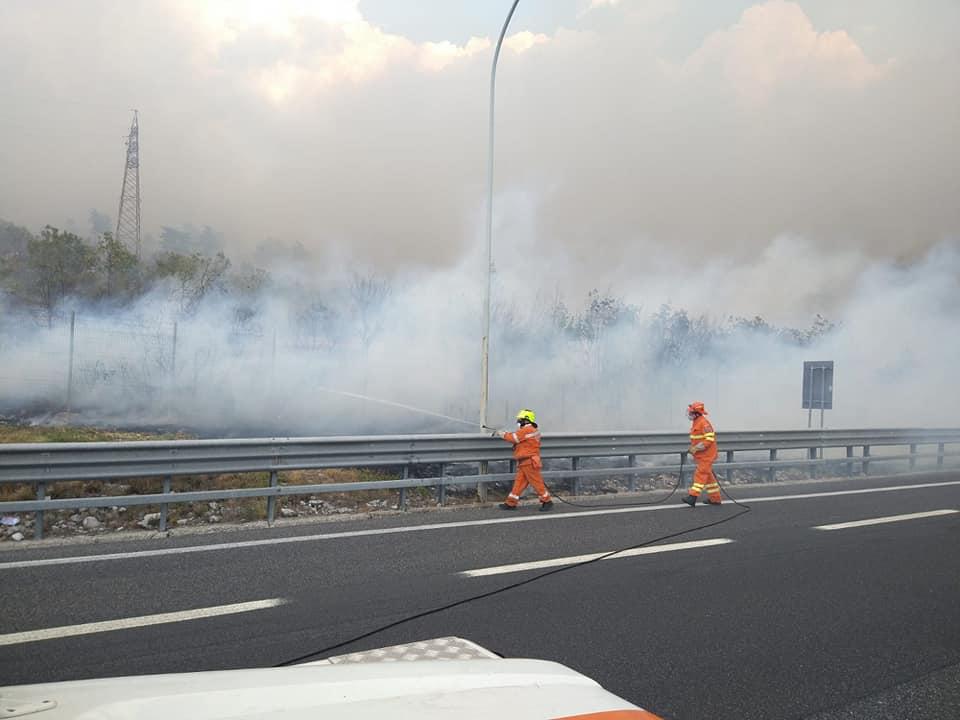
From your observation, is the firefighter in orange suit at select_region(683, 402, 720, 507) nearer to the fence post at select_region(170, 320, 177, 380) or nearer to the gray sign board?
the gray sign board

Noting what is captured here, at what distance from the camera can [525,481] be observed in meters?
10.6

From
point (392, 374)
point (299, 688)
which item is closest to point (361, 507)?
point (299, 688)

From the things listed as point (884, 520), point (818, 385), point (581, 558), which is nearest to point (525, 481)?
point (581, 558)

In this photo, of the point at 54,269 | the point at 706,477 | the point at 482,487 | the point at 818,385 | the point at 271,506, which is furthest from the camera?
the point at 54,269

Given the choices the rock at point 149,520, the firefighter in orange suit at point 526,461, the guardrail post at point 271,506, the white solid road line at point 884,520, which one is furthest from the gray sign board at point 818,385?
the rock at point 149,520

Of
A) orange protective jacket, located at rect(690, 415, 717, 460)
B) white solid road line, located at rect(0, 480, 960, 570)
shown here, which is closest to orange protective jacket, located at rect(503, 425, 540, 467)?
white solid road line, located at rect(0, 480, 960, 570)

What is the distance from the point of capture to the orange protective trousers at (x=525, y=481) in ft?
34.6

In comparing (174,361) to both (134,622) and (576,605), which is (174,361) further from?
(576,605)

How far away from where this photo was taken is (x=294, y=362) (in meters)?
24.8

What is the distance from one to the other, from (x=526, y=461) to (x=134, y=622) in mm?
6228

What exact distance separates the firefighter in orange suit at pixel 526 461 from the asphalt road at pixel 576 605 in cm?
110

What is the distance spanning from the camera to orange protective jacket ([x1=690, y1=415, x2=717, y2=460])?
11.5 metres

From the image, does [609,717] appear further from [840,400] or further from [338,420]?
[840,400]

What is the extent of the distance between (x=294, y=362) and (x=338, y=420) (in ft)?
14.5
